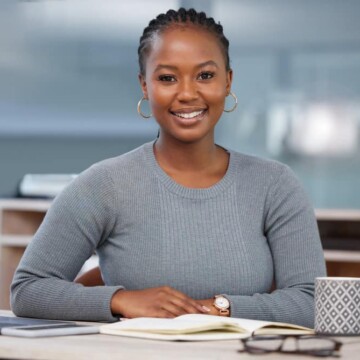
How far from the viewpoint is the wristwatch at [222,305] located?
1970 millimetres

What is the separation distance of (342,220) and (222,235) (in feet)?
7.58

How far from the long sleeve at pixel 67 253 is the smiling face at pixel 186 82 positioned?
21cm

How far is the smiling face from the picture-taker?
87.0 inches

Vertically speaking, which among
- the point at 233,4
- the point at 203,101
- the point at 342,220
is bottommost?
the point at 342,220

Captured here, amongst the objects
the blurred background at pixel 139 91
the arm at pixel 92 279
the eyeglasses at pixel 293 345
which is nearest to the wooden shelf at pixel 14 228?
the blurred background at pixel 139 91

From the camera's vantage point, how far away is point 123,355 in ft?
4.76

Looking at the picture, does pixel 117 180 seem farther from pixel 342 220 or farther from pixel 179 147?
pixel 342 220

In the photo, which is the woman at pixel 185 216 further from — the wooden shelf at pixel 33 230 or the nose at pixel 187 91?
the wooden shelf at pixel 33 230

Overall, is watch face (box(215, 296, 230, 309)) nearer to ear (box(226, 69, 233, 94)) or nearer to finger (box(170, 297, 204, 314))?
finger (box(170, 297, 204, 314))

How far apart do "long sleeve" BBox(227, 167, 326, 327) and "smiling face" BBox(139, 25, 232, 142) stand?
0.77ft

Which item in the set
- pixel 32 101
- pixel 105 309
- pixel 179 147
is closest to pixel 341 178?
pixel 32 101

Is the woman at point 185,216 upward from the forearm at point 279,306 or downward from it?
upward

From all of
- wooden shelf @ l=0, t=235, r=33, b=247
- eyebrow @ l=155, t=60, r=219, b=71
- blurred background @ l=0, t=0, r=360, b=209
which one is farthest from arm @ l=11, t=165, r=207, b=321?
blurred background @ l=0, t=0, r=360, b=209

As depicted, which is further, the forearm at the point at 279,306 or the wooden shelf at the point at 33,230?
the wooden shelf at the point at 33,230
